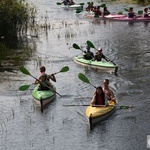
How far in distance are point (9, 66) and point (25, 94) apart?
5041 mm

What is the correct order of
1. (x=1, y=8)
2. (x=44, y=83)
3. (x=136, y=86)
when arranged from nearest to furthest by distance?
1. (x=44, y=83)
2. (x=136, y=86)
3. (x=1, y=8)

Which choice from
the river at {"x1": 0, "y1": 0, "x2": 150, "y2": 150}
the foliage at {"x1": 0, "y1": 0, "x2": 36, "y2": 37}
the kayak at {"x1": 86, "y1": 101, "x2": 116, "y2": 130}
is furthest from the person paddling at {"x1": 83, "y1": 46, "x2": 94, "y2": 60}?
the kayak at {"x1": 86, "y1": 101, "x2": 116, "y2": 130}

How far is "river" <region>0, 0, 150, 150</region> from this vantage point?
46.9ft

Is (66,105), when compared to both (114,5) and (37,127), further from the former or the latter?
(114,5)

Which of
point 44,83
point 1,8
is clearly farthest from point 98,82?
point 1,8

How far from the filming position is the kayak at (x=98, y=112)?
15.3 meters

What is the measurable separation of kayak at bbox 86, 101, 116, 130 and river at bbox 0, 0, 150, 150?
19cm

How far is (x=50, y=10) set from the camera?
4394 centimetres

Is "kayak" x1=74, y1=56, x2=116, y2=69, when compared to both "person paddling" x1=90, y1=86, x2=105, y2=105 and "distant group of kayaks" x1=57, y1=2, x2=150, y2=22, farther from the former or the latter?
"distant group of kayaks" x1=57, y1=2, x2=150, y2=22

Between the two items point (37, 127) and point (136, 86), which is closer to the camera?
point (37, 127)

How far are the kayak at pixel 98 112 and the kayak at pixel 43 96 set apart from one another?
207 cm

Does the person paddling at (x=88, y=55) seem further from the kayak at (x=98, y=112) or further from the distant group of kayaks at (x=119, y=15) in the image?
the distant group of kayaks at (x=119, y=15)

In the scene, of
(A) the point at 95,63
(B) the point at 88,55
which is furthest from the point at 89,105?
(B) the point at 88,55

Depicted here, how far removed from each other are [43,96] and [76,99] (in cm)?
135
